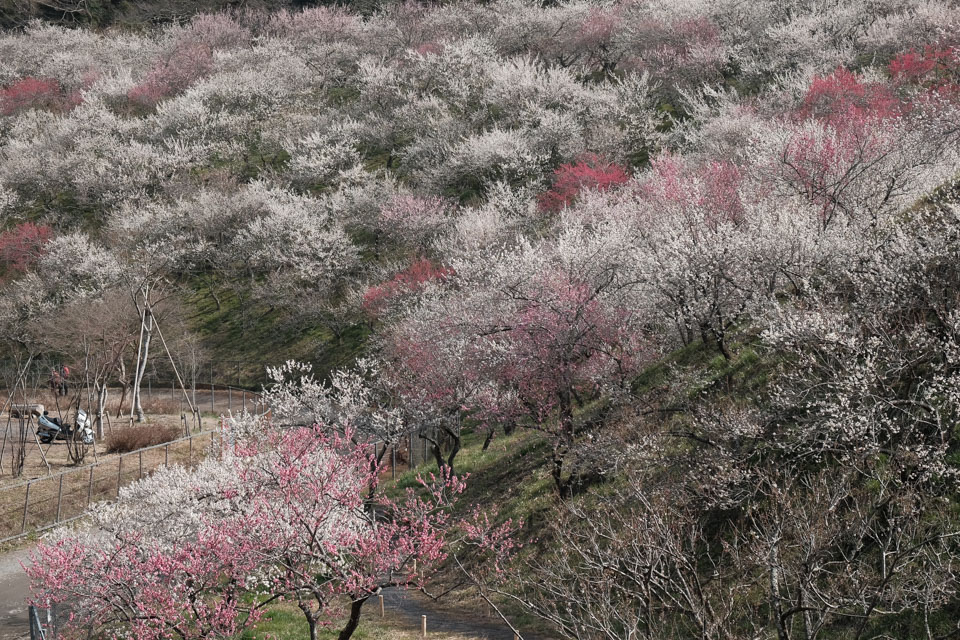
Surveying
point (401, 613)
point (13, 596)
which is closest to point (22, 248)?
point (13, 596)

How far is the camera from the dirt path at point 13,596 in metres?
17.0

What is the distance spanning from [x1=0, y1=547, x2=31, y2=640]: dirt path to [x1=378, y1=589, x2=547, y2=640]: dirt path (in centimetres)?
829

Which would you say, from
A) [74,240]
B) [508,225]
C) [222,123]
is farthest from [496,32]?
[74,240]

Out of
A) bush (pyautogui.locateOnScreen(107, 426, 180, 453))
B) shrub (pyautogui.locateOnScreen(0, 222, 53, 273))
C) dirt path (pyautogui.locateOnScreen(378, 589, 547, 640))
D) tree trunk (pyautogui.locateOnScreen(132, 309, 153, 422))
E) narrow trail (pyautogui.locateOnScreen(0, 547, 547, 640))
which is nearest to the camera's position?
dirt path (pyautogui.locateOnScreen(378, 589, 547, 640))

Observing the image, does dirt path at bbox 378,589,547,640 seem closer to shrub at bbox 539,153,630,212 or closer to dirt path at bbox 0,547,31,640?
dirt path at bbox 0,547,31,640

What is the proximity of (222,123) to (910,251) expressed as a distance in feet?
215

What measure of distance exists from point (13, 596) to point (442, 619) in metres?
11.3

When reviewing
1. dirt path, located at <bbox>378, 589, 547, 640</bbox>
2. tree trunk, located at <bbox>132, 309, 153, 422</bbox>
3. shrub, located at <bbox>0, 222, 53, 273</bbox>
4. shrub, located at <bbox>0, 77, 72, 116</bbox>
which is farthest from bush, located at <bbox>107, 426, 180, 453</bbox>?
shrub, located at <bbox>0, 77, 72, 116</bbox>

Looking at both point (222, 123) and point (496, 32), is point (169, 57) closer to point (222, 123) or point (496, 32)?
point (222, 123)

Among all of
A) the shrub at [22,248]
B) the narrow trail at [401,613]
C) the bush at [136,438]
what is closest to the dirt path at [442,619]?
the narrow trail at [401,613]

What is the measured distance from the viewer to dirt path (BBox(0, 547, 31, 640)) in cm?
1697

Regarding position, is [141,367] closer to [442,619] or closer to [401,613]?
[401,613]

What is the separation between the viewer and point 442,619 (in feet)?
57.7

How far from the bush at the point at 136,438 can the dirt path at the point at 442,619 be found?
596 inches
